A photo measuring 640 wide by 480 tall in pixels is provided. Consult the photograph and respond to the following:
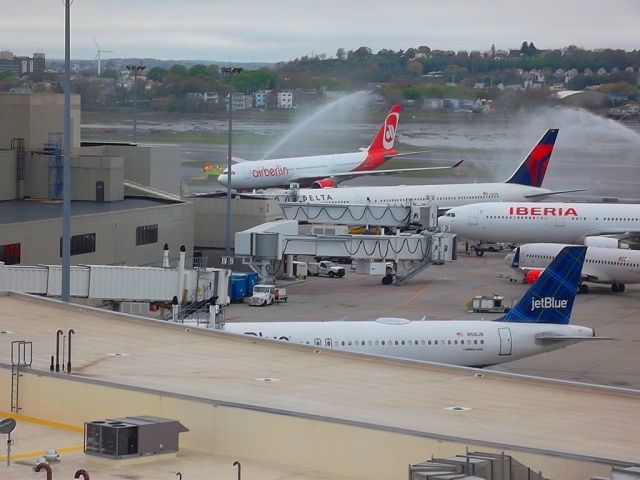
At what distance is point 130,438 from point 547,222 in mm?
67020

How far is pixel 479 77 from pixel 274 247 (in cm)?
10733

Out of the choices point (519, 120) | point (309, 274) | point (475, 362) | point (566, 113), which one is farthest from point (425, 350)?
point (519, 120)

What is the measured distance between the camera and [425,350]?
1800 inches

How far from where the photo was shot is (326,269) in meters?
82.4

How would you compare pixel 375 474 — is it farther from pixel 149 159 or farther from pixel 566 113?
pixel 566 113

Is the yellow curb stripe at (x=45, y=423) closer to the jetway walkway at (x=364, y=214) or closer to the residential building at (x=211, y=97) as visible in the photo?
the jetway walkway at (x=364, y=214)

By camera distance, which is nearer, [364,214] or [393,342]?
[393,342]

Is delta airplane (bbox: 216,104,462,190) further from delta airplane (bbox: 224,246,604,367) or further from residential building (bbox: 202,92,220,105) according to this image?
delta airplane (bbox: 224,246,604,367)

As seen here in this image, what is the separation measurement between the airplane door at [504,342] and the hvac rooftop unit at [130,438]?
22.4 m

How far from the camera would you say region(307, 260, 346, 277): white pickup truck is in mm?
82375

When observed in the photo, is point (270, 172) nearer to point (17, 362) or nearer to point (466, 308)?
point (466, 308)

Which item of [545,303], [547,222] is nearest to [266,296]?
[545,303]

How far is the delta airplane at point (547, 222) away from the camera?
8975 centimetres

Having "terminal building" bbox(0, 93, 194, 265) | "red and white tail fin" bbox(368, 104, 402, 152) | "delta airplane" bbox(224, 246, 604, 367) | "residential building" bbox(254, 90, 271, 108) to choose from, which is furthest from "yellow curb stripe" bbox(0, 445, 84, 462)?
"residential building" bbox(254, 90, 271, 108)
